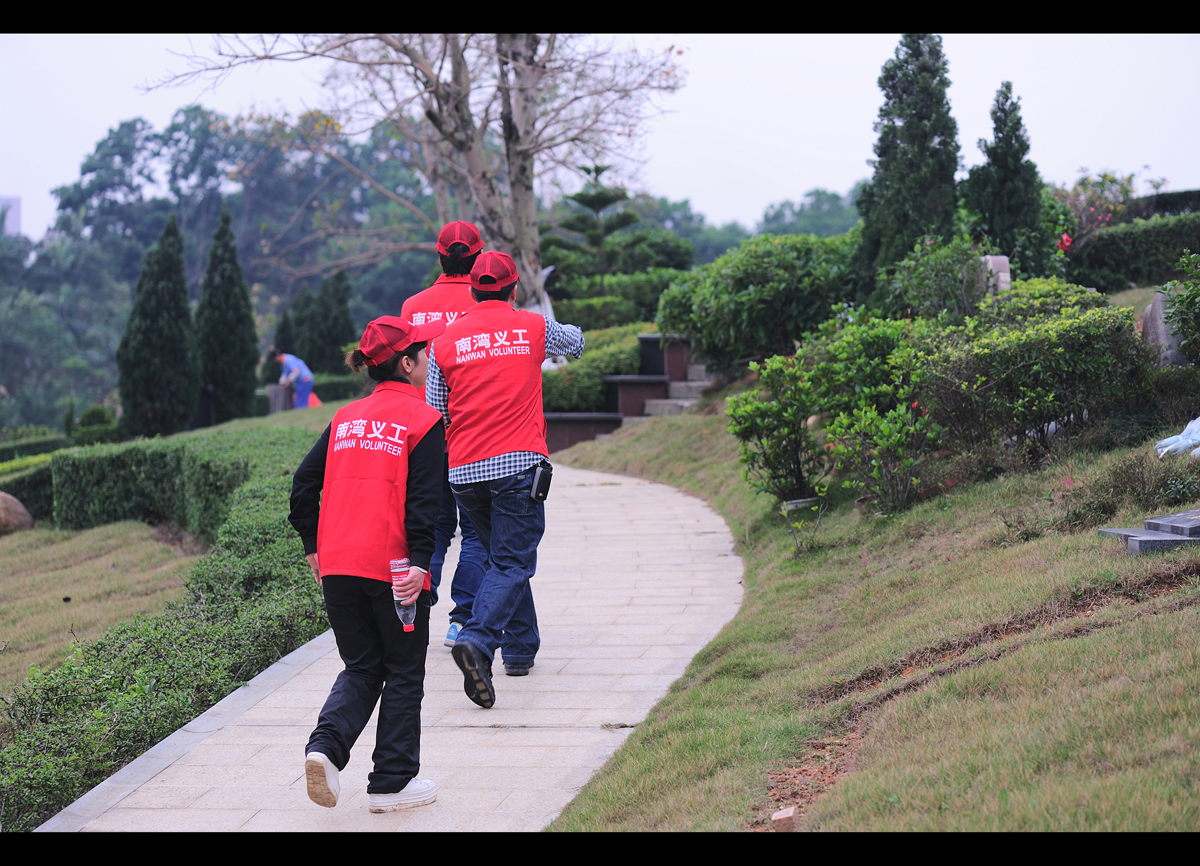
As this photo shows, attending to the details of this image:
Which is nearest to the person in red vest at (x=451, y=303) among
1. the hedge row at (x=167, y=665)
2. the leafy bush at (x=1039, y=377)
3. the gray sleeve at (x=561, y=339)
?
the gray sleeve at (x=561, y=339)

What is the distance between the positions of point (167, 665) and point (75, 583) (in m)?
5.60

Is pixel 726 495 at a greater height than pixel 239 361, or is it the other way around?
pixel 239 361

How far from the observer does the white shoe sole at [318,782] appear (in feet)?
10.8

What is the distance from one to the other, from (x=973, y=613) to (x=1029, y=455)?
7.76ft

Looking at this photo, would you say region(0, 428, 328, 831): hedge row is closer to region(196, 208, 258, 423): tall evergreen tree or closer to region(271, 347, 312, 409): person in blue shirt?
region(271, 347, 312, 409): person in blue shirt

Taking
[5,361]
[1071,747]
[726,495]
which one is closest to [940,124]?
[726,495]

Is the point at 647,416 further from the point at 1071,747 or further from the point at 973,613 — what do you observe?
the point at 1071,747

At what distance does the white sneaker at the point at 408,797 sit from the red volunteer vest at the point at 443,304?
268cm

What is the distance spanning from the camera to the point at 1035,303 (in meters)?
7.09

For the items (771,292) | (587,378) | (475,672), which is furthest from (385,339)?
(587,378)

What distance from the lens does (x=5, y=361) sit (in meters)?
40.1

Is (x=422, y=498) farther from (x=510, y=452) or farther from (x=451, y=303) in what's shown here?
(x=451, y=303)

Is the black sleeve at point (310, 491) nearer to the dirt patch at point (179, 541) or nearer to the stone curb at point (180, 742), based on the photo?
the stone curb at point (180, 742)

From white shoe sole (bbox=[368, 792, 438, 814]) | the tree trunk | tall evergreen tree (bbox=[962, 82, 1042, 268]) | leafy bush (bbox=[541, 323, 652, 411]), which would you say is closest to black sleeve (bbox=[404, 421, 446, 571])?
white shoe sole (bbox=[368, 792, 438, 814])
